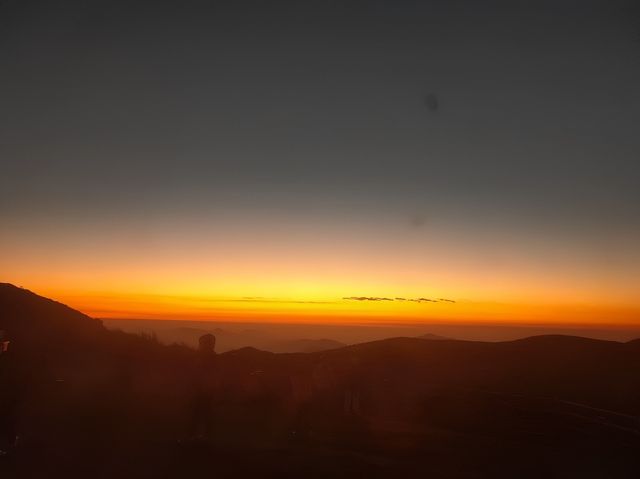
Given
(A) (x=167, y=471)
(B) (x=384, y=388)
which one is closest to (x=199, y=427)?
(A) (x=167, y=471)

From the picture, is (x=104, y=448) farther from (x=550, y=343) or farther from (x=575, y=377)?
(x=550, y=343)

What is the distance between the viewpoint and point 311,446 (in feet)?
52.2

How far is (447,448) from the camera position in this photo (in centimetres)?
1634

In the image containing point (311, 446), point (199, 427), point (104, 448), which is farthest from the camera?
point (199, 427)

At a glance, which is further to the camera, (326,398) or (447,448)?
(326,398)

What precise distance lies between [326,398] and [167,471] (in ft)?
38.2

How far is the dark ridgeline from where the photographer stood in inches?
540

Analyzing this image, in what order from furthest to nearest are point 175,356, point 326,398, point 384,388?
point 175,356, point 384,388, point 326,398

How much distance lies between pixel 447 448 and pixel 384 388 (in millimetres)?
11087

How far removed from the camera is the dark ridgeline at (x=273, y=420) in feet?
45.0

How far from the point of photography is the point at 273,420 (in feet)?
66.6

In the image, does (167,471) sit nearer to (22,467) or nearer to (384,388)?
(22,467)

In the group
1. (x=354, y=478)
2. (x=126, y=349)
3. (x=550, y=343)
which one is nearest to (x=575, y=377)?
(x=550, y=343)

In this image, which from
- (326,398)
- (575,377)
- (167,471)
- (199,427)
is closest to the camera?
(167,471)
